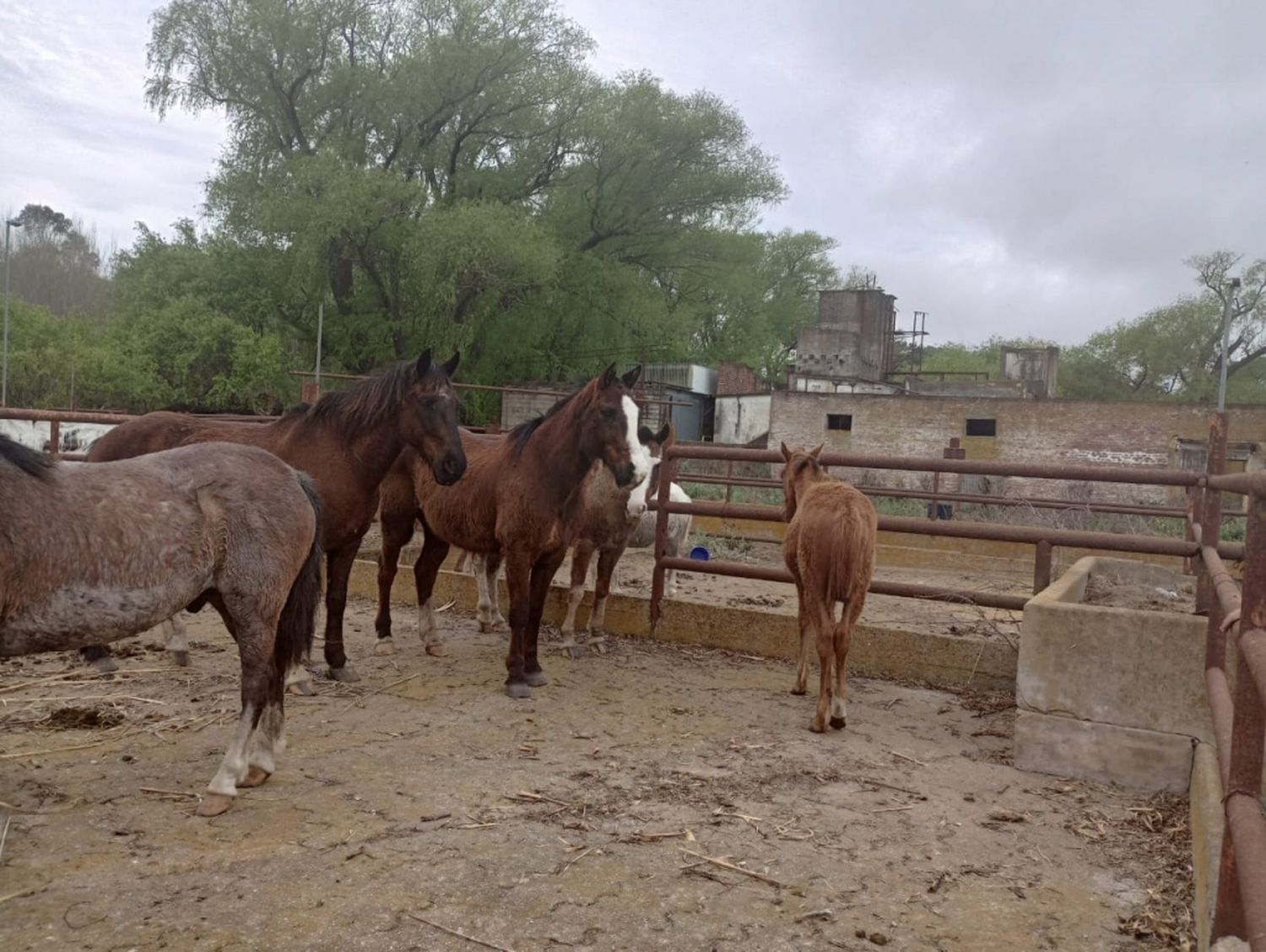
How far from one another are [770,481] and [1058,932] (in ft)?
31.8

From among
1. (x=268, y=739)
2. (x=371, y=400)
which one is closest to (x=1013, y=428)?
(x=371, y=400)

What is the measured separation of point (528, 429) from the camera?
601 cm

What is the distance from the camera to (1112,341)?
44656 millimetres

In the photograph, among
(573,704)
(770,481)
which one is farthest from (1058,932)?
(770,481)

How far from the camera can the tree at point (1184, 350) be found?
4103 centimetres

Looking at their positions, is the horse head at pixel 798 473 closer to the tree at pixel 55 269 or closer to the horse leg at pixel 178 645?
the horse leg at pixel 178 645

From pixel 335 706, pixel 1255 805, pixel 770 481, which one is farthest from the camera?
pixel 770 481

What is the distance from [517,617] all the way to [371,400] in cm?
164

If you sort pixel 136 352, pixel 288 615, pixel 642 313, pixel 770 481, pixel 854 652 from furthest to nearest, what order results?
pixel 642 313, pixel 136 352, pixel 770 481, pixel 854 652, pixel 288 615

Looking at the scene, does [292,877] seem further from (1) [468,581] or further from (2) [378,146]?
(2) [378,146]

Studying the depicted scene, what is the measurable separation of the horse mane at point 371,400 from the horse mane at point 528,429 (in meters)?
0.79

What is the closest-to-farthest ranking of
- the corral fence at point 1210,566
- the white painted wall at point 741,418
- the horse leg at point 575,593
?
the corral fence at point 1210,566, the horse leg at point 575,593, the white painted wall at point 741,418

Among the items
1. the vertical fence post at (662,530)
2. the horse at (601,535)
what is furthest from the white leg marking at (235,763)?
the vertical fence post at (662,530)

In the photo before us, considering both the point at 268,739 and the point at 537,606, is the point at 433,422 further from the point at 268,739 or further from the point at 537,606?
the point at 268,739
